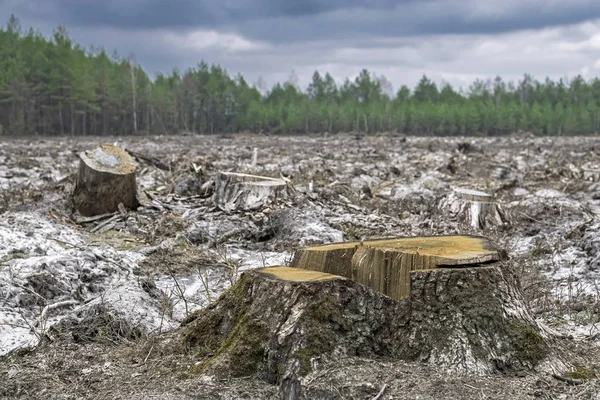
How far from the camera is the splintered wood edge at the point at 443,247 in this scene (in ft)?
12.2

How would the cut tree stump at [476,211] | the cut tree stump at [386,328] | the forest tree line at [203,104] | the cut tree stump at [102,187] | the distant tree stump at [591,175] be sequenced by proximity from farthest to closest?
the forest tree line at [203,104] → the distant tree stump at [591,175] → the cut tree stump at [102,187] → the cut tree stump at [476,211] → the cut tree stump at [386,328]

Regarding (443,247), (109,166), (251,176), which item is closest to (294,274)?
(443,247)

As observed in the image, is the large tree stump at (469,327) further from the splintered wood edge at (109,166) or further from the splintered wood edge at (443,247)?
the splintered wood edge at (109,166)

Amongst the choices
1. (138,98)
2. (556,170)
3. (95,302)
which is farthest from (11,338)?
(138,98)

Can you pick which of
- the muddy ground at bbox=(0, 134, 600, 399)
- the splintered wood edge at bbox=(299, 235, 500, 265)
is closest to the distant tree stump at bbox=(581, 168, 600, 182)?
the muddy ground at bbox=(0, 134, 600, 399)

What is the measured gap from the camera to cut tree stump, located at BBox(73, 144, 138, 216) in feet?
31.4

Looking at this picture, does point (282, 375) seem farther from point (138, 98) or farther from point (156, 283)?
point (138, 98)

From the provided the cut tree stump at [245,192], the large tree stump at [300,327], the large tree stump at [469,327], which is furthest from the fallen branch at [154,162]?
the large tree stump at [469,327]

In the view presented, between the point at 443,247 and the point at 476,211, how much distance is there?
5.65 metres

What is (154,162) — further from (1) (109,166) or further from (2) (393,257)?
(2) (393,257)

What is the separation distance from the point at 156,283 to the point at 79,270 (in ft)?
2.54

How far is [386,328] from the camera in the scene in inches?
146

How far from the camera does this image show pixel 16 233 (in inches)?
293

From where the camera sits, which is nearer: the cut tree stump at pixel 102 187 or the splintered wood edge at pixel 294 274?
the splintered wood edge at pixel 294 274
